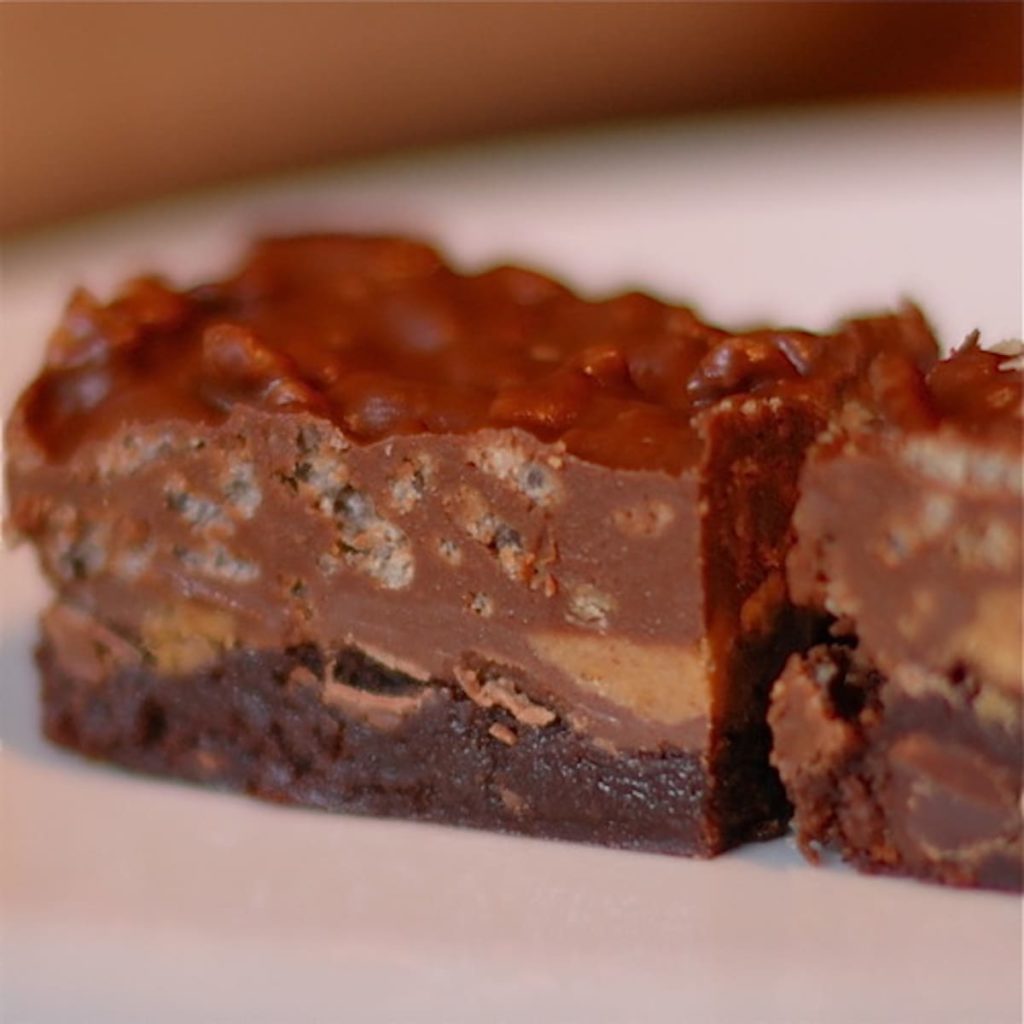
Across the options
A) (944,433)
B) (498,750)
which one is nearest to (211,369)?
(498,750)

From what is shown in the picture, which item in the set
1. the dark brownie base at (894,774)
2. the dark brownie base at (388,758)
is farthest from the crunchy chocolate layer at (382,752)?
the dark brownie base at (894,774)

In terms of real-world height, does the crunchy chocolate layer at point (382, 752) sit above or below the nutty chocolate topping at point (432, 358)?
below

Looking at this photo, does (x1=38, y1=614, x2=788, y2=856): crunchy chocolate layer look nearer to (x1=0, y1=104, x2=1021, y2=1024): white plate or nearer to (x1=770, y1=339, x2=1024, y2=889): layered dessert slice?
(x1=0, y1=104, x2=1021, y2=1024): white plate

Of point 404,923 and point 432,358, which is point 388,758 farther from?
point 432,358

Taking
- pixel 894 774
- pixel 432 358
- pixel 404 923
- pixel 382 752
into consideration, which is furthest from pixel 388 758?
pixel 894 774

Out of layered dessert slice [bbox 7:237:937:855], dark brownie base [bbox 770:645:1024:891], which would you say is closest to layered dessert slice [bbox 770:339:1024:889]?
dark brownie base [bbox 770:645:1024:891]

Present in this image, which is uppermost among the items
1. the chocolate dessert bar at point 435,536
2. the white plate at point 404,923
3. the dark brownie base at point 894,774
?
the chocolate dessert bar at point 435,536

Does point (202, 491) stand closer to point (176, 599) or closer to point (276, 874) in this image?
point (176, 599)

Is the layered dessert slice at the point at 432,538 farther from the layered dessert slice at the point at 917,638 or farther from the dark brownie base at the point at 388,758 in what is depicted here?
the layered dessert slice at the point at 917,638
